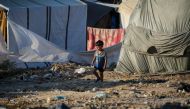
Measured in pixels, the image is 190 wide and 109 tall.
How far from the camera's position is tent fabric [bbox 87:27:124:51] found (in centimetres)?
2148

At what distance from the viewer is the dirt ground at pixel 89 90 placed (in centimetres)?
996

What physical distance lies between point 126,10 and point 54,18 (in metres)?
4.60

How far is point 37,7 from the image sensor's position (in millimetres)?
20766

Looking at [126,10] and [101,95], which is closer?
[101,95]

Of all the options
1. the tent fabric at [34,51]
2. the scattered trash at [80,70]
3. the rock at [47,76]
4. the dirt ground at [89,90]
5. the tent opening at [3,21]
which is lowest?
the dirt ground at [89,90]

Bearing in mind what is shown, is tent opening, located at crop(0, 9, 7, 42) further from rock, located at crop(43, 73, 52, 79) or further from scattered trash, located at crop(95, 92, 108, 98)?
scattered trash, located at crop(95, 92, 108, 98)

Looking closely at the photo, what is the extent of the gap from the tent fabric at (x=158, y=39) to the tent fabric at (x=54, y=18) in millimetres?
5139

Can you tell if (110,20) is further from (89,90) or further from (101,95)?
(101,95)

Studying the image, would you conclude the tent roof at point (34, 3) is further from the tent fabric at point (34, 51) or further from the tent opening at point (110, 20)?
the tent opening at point (110, 20)

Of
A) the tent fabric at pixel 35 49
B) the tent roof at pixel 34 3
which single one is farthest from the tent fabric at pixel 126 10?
the tent fabric at pixel 35 49

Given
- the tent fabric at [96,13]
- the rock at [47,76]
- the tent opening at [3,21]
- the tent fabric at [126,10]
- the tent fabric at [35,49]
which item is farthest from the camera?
the tent fabric at [96,13]

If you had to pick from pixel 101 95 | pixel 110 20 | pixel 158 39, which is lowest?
pixel 101 95

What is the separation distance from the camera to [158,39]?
15.4 m

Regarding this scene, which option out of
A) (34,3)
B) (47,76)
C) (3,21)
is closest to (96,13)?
(34,3)
